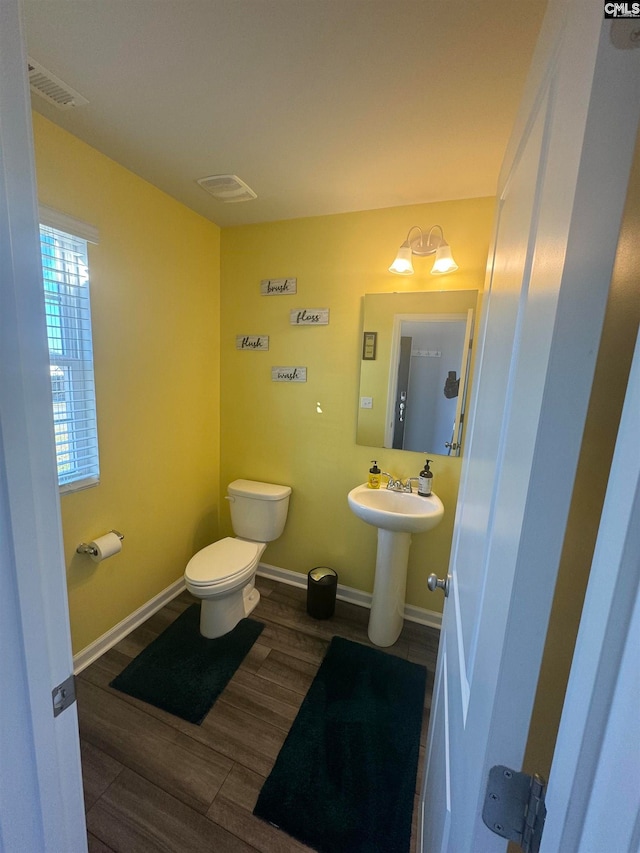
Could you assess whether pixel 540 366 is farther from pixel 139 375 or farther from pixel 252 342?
pixel 252 342

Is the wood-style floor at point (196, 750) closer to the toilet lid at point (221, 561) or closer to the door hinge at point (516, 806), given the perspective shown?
the toilet lid at point (221, 561)

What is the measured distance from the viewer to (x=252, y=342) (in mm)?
2240

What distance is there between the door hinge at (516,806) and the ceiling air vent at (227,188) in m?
2.14

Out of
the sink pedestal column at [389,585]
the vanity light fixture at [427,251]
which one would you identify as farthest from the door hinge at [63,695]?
the vanity light fixture at [427,251]

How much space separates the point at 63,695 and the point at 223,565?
1.29 metres

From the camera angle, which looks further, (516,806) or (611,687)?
(516,806)

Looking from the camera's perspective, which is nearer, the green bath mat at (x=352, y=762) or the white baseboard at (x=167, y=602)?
the green bath mat at (x=352, y=762)

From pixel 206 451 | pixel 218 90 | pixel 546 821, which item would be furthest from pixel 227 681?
pixel 218 90

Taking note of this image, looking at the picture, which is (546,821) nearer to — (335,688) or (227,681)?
(335,688)

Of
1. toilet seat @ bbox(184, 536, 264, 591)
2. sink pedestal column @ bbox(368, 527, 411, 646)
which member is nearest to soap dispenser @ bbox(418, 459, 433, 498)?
sink pedestal column @ bbox(368, 527, 411, 646)

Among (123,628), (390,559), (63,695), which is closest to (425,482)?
(390,559)

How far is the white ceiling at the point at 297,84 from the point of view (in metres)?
0.90

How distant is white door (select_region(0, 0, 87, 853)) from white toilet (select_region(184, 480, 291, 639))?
46.2 inches

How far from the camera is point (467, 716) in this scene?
0.53 meters
